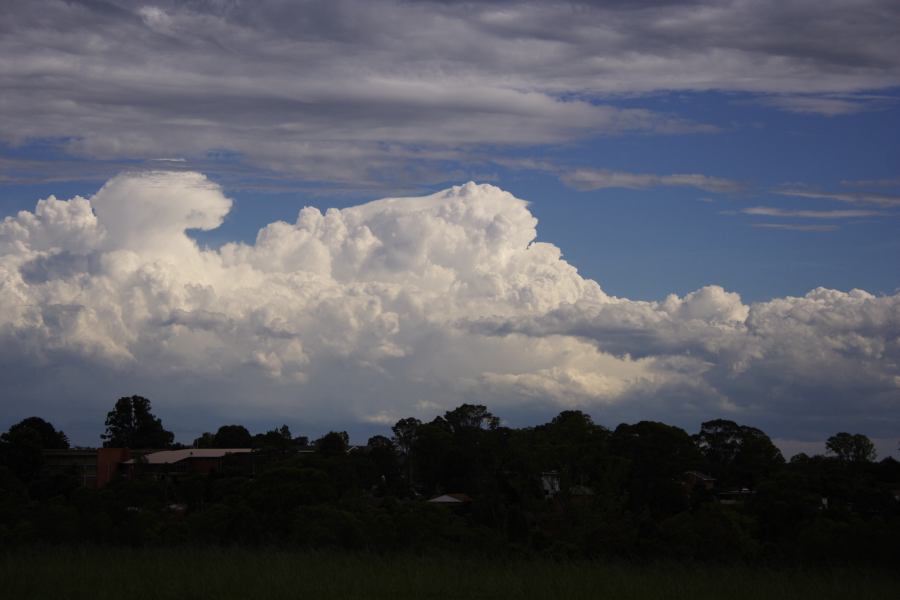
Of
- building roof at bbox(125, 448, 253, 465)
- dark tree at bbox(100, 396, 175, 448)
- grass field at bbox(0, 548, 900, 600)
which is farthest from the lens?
dark tree at bbox(100, 396, 175, 448)

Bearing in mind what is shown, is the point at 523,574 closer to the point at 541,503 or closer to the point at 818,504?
the point at 818,504

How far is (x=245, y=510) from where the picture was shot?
32656 millimetres

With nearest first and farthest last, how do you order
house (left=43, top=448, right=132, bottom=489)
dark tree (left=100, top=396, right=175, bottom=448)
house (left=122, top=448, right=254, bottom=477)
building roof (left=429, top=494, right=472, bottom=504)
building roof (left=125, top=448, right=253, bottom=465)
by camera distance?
1. building roof (left=429, top=494, right=472, bottom=504)
2. house (left=122, top=448, right=254, bottom=477)
3. building roof (left=125, top=448, right=253, bottom=465)
4. house (left=43, top=448, right=132, bottom=489)
5. dark tree (left=100, top=396, right=175, bottom=448)

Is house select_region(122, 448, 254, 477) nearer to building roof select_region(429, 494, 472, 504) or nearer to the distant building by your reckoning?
building roof select_region(429, 494, 472, 504)

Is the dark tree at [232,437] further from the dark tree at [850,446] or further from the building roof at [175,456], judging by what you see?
the dark tree at [850,446]

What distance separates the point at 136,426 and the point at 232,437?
1055 centimetres

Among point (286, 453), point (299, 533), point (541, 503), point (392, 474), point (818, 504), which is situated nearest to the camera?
point (299, 533)

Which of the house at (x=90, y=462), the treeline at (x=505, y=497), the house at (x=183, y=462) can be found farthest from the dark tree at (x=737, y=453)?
the house at (x=90, y=462)

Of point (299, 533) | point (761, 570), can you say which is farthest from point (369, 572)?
point (299, 533)

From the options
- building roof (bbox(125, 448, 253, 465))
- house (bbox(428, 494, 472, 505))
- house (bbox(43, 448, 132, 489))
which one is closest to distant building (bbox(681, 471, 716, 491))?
house (bbox(428, 494, 472, 505))

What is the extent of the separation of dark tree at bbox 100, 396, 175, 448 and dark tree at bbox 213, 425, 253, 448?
17.6ft

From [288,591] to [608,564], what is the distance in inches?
275

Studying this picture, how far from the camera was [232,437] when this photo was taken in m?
114

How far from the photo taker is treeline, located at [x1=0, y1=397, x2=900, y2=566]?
28.2 m
